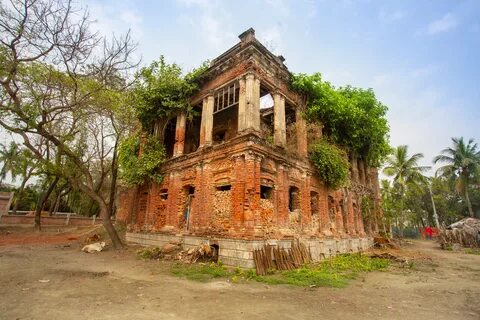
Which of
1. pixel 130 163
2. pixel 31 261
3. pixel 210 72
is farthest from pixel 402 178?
pixel 31 261

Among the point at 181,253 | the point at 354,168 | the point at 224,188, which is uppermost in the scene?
the point at 354,168

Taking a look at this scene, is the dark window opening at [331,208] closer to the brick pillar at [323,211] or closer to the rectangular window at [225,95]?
the brick pillar at [323,211]

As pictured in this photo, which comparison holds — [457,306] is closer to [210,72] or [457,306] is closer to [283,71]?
[283,71]

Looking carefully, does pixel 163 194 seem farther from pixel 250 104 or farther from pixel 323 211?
pixel 323 211

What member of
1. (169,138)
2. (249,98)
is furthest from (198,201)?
(169,138)

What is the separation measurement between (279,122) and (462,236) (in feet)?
73.7

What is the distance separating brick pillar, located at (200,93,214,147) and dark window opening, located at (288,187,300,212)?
4.70 meters

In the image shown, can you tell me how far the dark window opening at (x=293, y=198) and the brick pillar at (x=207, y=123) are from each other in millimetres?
4705

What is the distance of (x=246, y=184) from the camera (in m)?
10.4

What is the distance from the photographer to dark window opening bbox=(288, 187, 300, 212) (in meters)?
12.9

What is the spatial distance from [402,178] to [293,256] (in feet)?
92.8

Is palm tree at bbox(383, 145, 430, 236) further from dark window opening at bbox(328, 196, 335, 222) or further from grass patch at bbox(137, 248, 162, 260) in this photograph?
grass patch at bbox(137, 248, 162, 260)

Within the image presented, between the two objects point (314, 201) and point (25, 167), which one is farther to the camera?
point (25, 167)

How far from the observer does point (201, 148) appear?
12891mm
